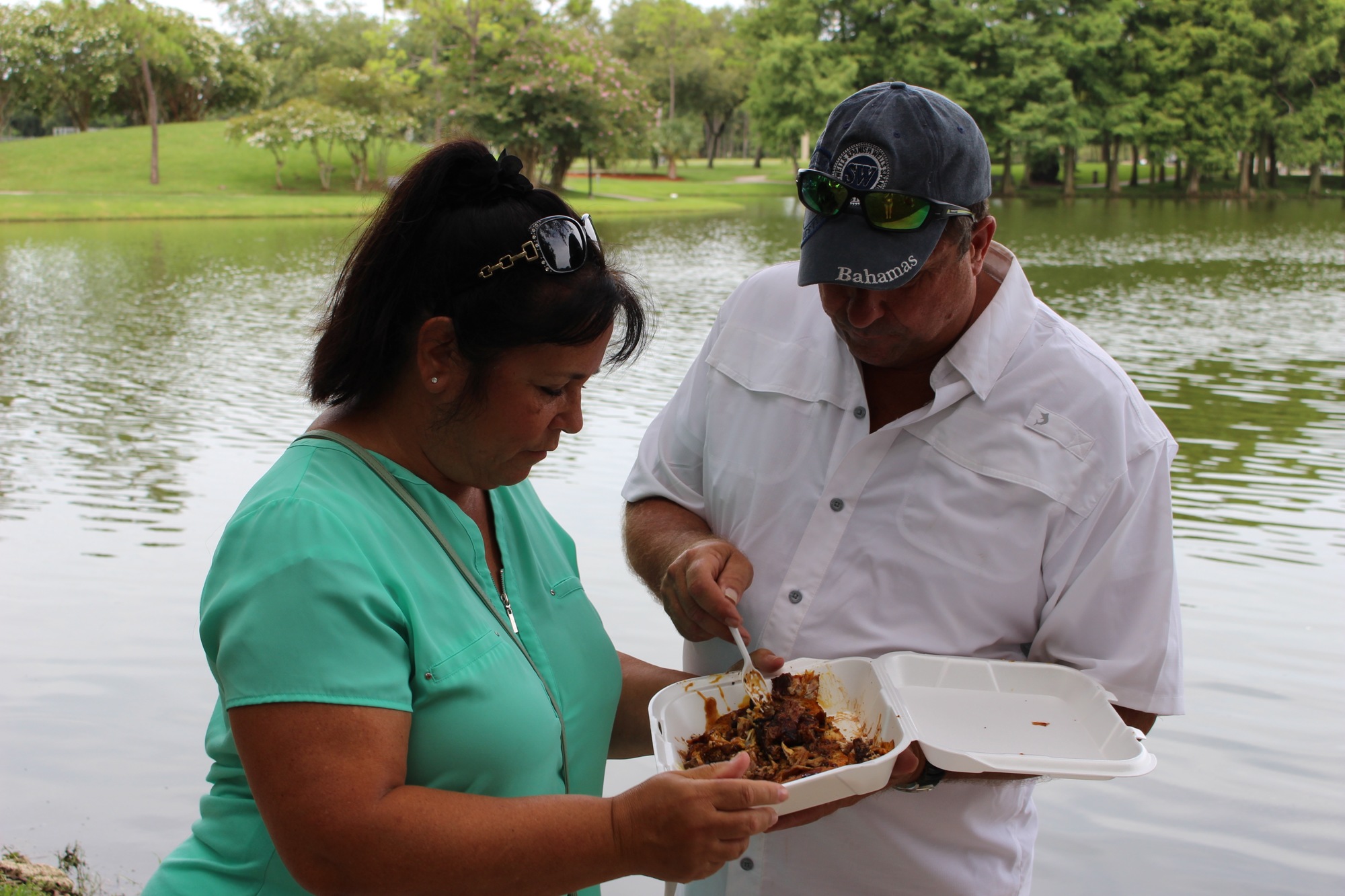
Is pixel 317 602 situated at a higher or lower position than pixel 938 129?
lower

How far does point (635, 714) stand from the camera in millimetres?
2082

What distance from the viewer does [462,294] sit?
159 cm

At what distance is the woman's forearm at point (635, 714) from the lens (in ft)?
6.82

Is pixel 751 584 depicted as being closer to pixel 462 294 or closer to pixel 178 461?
pixel 462 294

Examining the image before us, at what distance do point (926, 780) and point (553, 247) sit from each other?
3.27ft

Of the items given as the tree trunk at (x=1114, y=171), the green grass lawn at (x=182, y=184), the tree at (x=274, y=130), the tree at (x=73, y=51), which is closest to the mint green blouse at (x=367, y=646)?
the green grass lawn at (x=182, y=184)

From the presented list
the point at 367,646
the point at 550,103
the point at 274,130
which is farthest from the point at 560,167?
the point at 367,646

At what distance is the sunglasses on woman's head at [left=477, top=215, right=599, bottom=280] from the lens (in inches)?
62.5

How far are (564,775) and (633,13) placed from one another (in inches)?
2697

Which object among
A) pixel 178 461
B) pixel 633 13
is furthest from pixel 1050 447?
pixel 633 13

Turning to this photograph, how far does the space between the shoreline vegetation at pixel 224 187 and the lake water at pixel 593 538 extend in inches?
415

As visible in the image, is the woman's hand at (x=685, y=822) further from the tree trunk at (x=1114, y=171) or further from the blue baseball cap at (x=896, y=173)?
the tree trunk at (x=1114, y=171)

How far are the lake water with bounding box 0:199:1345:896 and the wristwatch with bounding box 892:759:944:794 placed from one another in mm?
1252

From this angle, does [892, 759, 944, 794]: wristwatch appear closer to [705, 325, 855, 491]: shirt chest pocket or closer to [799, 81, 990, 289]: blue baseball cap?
[705, 325, 855, 491]: shirt chest pocket
